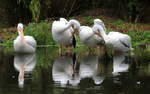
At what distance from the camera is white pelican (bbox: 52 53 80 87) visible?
11.2 metres

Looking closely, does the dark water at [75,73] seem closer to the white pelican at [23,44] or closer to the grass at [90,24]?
the white pelican at [23,44]

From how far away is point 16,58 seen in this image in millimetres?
16781

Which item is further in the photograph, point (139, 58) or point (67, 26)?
point (67, 26)

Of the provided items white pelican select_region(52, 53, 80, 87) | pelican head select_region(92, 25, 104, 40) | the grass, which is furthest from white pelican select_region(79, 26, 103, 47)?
the grass

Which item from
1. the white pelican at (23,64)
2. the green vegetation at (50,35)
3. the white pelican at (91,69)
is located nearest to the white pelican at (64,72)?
the white pelican at (91,69)

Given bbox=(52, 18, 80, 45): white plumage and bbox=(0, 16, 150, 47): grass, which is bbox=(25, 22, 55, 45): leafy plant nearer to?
bbox=(0, 16, 150, 47): grass

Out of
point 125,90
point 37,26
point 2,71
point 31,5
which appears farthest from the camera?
point 31,5

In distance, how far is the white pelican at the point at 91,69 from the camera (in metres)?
11.6

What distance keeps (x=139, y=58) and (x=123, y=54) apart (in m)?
1.64

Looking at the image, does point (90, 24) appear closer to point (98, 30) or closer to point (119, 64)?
point (98, 30)

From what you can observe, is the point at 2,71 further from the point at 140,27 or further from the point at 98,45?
the point at 140,27

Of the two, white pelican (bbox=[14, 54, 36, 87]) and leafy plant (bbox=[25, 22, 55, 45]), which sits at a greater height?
leafy plant (bbox=[25, 22, 55, 45])

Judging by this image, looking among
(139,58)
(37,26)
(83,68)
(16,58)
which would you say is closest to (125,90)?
(83,68)

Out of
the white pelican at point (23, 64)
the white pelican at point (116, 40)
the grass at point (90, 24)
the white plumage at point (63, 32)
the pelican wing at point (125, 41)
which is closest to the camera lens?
the white pelican at point (23, 64)
